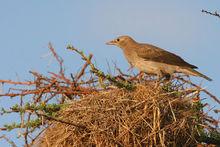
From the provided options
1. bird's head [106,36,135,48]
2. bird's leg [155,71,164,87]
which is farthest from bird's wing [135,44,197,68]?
bird's head [106,36,135,48]

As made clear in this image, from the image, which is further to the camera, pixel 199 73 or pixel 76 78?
pixel 199 73

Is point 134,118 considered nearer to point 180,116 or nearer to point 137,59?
point 180,116

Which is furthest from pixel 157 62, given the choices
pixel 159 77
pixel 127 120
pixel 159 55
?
pixel 127 120

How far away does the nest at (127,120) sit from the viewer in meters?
7.79

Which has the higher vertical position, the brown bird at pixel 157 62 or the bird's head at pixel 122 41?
the bird's head at pixel 122 41

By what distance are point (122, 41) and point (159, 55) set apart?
3.56 ft

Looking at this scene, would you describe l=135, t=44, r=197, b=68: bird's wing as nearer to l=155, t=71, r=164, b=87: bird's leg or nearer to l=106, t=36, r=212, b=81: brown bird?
l=106, t=36, r=212, b=81: brown bird

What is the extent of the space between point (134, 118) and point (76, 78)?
3.39 feet

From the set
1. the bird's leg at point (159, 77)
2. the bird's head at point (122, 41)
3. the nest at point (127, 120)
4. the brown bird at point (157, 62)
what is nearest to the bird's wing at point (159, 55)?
the brown bird at point (157, 62)

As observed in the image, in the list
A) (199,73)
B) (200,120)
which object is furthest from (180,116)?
(199,73)

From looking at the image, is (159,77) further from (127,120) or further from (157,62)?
(127,120)

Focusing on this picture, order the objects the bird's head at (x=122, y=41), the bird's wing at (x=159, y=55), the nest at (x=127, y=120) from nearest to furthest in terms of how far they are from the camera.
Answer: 1. the nest at (x=127, y=120)
2. the bird's wing at (x=159, y=55)
3. the bird's head at (x=122, y=41)

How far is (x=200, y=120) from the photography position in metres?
8.31

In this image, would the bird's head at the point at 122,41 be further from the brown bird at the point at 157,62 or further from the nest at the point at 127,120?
the nest at the point at 127,120
